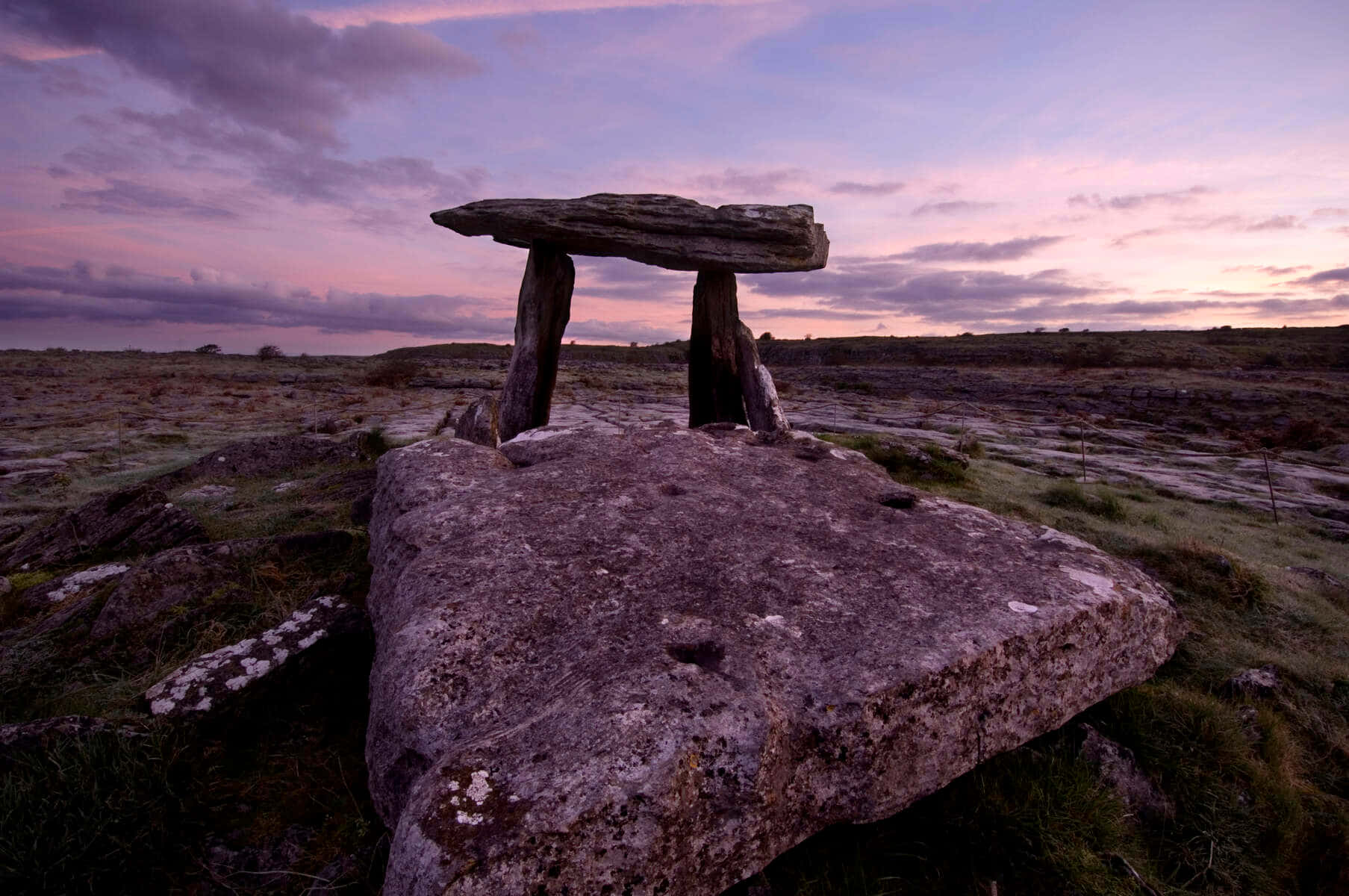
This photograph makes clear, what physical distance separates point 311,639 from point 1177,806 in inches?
203

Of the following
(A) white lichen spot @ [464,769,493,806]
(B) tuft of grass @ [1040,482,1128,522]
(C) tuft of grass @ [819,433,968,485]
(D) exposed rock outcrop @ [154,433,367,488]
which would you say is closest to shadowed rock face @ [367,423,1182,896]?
(A) white lichen spot @ [464,769,493,806]

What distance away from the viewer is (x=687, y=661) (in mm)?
3129

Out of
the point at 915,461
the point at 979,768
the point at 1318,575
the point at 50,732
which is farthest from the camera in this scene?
the point at 915,461

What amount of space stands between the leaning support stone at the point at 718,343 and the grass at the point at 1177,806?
6982 millimetres

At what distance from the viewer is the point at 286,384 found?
33625mm

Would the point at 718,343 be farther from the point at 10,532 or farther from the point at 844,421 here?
the point at 10,532

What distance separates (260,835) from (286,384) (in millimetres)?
35208

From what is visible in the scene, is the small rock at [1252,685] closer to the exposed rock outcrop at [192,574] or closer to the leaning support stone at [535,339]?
the exposed rock outcrop at [192,574]

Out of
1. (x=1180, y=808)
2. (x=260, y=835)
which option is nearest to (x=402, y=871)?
(x=260, y=835)

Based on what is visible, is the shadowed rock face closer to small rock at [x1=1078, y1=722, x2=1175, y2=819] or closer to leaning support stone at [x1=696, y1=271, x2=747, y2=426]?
small rock at [x1=1078, y1=722, x2=1175, y2=819]

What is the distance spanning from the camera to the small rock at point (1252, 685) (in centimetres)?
471

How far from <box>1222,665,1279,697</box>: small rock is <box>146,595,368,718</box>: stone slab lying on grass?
5906 millimetres

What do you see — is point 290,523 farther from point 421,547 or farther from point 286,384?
point 286,384

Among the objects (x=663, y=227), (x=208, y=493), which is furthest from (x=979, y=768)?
(x=208, y=493)
